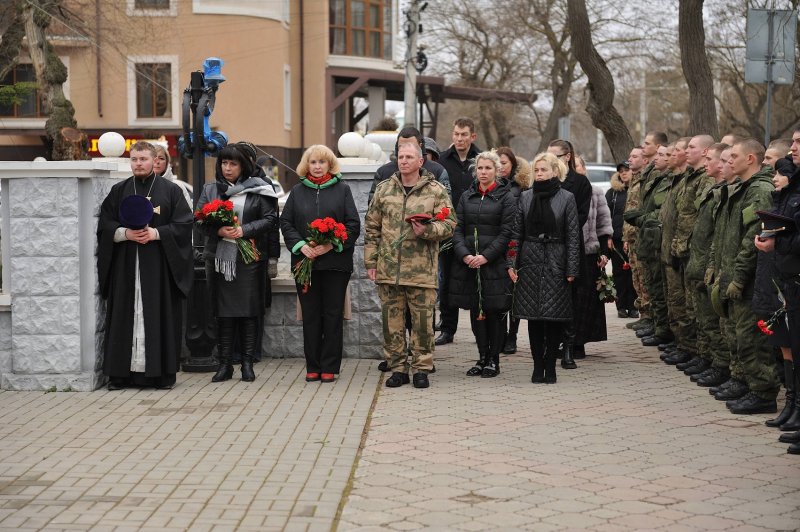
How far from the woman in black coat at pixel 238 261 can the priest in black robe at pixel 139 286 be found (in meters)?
0.41

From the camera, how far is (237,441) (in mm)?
Result: 8070

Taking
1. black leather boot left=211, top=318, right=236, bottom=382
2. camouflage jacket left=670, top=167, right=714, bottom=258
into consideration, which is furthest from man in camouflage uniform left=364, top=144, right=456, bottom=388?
camouflage jacket left=670, top=167, right=714, bottom=258

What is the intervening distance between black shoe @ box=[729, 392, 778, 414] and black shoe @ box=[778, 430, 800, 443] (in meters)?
0.91

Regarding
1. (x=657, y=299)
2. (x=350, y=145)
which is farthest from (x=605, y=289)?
(x=350, y=145)

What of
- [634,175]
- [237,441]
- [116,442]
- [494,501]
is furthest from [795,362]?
[634,175]

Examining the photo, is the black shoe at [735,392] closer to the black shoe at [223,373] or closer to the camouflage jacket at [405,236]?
the camouflage jacket at [405,236]

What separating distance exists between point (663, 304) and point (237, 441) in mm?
5804

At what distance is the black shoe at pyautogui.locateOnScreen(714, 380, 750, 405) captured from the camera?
945 cm

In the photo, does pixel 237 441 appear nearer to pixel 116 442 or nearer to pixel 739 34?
pixel 116 442

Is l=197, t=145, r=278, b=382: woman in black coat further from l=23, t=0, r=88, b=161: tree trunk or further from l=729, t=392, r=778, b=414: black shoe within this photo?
l=23, t=0, r=88, b=161: tree trunk

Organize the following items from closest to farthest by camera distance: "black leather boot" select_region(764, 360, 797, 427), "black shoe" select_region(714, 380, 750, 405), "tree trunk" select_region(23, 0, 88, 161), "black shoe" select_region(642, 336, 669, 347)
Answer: "black leather boot" select_region(764, 360, 797, 427)
"black shoe" select_region(714, 380, 750, 405)
"black shoe" select_region(642, 336, 669, 347)
"tree trunk" select_region(23, 0, 88, 161)

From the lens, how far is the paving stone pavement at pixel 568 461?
6.27 metres

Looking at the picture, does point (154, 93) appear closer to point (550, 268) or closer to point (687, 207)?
Answer: point (687, 207)

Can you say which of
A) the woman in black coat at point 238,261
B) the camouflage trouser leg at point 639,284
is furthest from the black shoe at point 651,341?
the woman in black coat at point 238,261
